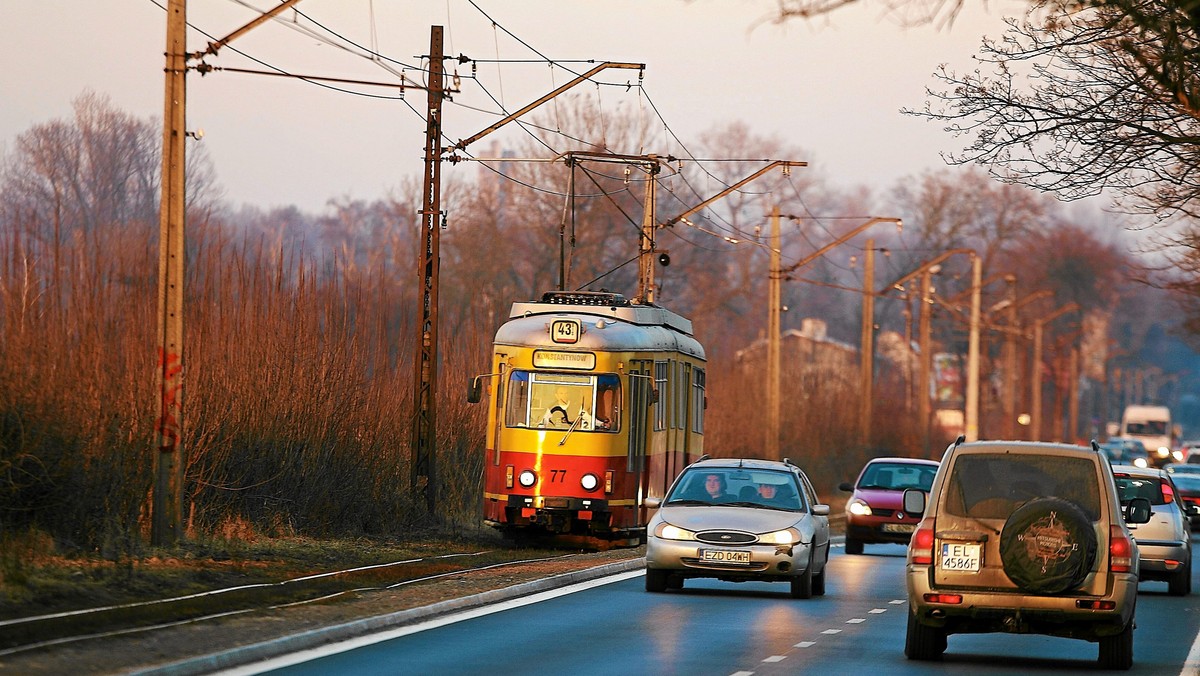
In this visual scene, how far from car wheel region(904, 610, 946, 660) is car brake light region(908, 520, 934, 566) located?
1.80 feet

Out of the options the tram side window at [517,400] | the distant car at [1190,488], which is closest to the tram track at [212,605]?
the tram side window at [517,400]

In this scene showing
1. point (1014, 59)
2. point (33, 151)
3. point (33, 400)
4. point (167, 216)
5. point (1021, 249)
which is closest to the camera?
point (1014, 59)

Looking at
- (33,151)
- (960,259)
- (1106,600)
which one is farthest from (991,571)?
(960,259)

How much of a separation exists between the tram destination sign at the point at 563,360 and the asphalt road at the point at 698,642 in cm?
658

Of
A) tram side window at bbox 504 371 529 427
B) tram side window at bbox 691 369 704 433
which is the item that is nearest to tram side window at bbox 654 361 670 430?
tram side window at bbox 504 371 529 427

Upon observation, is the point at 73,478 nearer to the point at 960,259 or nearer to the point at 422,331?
the point at 422,331

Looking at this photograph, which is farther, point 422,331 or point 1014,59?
point 422,331

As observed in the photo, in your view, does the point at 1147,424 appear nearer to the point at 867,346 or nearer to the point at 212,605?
the point at 867,346

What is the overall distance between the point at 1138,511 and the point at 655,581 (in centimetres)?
688

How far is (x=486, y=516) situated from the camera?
29547 millimetres

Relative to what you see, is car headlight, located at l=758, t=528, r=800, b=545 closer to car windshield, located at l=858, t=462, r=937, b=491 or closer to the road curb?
the road curb

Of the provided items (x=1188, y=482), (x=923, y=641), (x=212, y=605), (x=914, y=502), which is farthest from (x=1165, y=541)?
(x=1188, y=482)

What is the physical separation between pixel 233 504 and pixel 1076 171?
13825 millimetres

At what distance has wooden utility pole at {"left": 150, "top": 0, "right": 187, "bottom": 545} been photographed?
22.0 m
